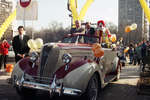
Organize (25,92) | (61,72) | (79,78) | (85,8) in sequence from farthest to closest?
(85,8) < (25,92) < (61,72) < (79,78)

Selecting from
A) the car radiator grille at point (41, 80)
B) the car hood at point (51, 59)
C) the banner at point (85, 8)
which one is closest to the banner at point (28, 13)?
the car hood at point (51, 59)

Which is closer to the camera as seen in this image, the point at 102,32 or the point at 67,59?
the point at 67,59

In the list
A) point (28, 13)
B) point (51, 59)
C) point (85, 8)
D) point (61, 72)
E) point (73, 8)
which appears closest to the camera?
point (61, 72)

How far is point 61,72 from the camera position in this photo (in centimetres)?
388

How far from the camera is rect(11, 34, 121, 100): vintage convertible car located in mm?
3668

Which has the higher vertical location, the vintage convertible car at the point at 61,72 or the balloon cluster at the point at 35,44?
the balloon cluster at the point at 35,44

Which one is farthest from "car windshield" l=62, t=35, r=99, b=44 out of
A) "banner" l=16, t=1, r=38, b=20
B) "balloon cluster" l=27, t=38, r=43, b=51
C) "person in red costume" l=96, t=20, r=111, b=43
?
"banner" l=16, t=1, r=38, b=20

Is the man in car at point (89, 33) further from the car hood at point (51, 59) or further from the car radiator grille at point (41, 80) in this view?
the car radiator grille at point (41, 80)

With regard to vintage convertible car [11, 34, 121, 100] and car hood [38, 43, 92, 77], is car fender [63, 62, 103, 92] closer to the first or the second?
vintage convertible car [11, 34, 121, 100]

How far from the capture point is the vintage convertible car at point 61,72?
3668 mm

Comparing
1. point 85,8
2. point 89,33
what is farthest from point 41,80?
point 85,8

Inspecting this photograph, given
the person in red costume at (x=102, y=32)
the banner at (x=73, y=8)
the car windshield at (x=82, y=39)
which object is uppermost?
the banner at (x=73, y=8)

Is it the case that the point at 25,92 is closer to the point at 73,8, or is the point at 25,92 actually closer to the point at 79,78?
the point at 79,78

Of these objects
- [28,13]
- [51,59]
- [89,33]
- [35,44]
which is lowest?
[51,59]
